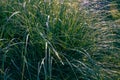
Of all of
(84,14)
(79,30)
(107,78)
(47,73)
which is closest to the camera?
(47,73)

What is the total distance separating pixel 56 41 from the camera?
134 inches

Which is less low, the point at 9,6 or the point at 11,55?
the point at 9,6

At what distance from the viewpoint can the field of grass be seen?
3246 millimetres

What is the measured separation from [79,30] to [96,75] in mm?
600

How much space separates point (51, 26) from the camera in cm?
348

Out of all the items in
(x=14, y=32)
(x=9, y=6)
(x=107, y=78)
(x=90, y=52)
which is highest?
(x=9, y=6)

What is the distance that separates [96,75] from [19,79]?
72cm

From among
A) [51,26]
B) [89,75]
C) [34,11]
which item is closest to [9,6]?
[34,11]

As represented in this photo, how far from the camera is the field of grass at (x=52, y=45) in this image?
128 inches

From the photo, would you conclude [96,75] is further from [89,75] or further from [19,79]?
[19,79]

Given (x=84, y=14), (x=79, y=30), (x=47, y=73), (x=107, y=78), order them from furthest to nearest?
(x=84, y=14)
(x=79, y=30)
(x=107, y=78)
(x=47, y=73)

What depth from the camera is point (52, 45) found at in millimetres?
3328

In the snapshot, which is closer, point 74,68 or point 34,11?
point 74,68

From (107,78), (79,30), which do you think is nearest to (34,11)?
(79,30)
